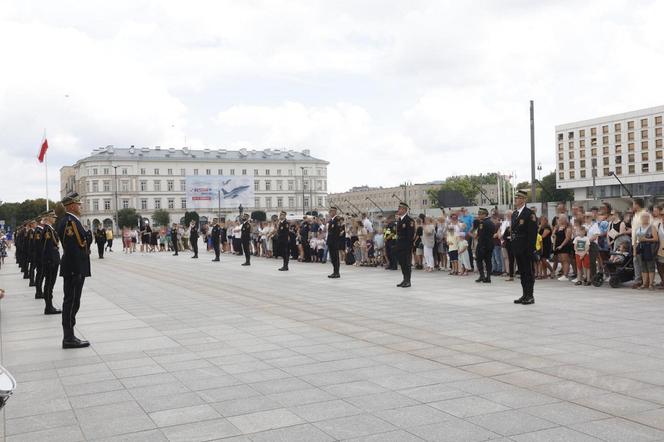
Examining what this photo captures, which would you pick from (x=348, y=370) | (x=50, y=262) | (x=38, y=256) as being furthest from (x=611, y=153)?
(x=348, y=370)

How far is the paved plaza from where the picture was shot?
496 cm

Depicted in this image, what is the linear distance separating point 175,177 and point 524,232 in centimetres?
13816

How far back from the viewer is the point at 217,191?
102000mm

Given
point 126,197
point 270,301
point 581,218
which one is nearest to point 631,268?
point 581,218

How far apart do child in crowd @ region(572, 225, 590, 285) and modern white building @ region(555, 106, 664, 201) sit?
341ft

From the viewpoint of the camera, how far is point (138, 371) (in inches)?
276

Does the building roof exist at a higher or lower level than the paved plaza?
higher

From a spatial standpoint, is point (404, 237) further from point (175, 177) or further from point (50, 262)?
point (175, 177)

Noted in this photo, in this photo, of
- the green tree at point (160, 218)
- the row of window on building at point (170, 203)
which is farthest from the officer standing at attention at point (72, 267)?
the row of window on building at point (170, 203)

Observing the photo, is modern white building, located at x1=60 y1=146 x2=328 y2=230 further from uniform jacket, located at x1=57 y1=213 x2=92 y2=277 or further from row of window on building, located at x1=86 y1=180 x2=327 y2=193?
uniform jacket, located at x1=57 y1=213 x2=92 y2=277

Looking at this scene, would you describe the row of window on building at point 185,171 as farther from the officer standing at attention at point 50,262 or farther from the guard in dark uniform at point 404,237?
the officer standing at attention at point 50,262

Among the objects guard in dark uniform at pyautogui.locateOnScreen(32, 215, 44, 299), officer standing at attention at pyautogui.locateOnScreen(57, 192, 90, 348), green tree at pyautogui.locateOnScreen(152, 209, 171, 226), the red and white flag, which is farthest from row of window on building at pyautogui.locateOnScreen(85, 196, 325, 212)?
officer standing at attention at pyautogui.locateOnScreen(57, 192, 90, 348)

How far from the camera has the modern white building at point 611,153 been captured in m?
117

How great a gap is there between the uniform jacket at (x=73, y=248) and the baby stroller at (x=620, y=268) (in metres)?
10.5
